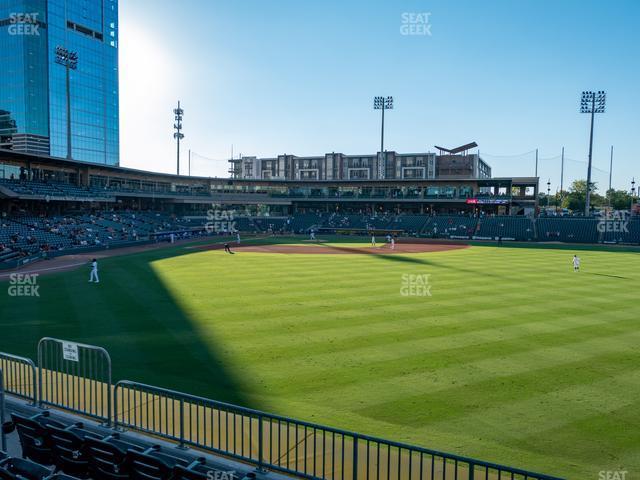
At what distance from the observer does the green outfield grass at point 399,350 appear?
9555mm

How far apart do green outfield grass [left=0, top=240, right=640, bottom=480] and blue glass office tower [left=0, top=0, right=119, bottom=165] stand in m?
88.9

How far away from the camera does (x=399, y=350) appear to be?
14.6 metres

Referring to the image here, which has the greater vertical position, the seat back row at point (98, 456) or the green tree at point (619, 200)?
the green tree at point (619, 200)

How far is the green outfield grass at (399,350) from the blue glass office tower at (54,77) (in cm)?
8892

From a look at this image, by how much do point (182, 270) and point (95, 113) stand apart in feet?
318

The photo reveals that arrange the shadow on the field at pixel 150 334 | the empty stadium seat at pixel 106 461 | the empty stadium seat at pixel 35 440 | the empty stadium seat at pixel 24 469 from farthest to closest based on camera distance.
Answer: the shadow on the field at pixel 150 334
the empty stadium seat at pixel 35 440
the empty stadium seat at pixel 106 461
the empty stadium seat at pixel 24 469

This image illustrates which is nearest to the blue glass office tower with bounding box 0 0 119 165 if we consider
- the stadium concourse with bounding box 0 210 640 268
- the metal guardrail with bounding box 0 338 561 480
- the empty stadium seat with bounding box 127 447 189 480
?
the stadium concourse with bounding box 0 210 640 268

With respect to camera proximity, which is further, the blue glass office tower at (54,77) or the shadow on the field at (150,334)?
the blue glass office tower at (54,77)

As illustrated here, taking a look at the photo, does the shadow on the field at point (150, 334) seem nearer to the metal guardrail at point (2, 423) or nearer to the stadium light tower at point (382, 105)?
the metal guardrail at point (2, 423)

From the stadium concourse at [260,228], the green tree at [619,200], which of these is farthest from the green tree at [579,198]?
the stadium concourse at [260,228]

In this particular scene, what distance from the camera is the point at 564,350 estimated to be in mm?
14734

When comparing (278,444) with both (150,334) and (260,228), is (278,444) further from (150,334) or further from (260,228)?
(260,228)

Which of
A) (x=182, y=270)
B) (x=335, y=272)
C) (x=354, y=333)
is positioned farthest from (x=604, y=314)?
(x=182, y=270)

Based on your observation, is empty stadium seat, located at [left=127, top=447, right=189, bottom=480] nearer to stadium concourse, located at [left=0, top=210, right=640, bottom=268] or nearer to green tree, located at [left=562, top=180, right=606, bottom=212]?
stadium concourse, located at [left=0, top=210, right=640, bottom=268]
